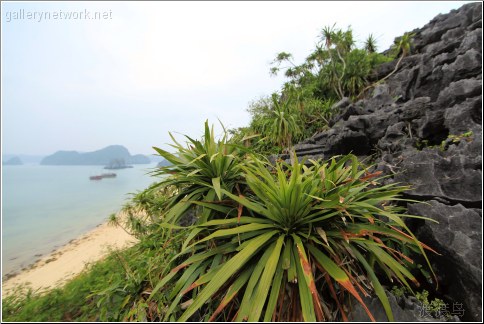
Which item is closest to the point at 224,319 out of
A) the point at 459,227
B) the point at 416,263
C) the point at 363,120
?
the point at 416,263

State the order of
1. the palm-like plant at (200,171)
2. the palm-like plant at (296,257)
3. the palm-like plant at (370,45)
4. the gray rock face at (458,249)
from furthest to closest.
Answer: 1. the palm-like plant at (370,45)
2. the palm-like plant at (200,171)
3. the gray rock face at (458,249)
4. the palm-like plant at (296,257)

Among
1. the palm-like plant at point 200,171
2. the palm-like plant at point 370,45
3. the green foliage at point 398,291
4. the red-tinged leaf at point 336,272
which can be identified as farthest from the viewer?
the palm-like plant at point 370,45

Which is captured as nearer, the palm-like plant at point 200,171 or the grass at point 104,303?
the grass at point 104,303

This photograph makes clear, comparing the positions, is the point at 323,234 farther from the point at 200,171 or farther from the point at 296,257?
the point at 200,171

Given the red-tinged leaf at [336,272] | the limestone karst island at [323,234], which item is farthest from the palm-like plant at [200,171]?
the red-tinged leaf at [336,272]

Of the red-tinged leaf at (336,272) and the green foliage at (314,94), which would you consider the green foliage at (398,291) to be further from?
the green foliage at (314,94)

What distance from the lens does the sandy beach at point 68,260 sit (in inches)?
297

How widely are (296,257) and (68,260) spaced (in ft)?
40.8

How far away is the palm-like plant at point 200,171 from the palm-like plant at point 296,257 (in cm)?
40

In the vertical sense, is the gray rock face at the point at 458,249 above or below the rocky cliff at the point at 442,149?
below

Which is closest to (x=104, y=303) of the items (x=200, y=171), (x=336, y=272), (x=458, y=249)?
(x=200, y=171)

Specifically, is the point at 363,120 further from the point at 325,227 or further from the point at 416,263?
the point at 325,227

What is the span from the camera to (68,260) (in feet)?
32.5

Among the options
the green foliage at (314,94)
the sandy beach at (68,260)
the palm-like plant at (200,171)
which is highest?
the green foliage at (314,94)
